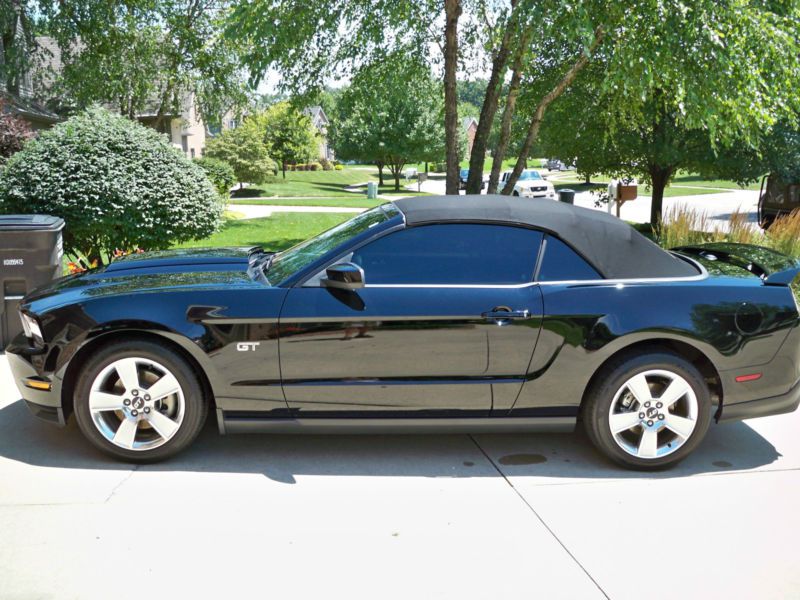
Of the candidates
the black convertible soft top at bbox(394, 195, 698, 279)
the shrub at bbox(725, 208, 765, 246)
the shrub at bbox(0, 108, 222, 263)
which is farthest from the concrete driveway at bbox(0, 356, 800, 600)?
the shrub at bbox(725, 208, 765, 246)

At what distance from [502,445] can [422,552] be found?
143cm

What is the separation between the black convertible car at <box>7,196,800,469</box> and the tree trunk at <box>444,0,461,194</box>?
7479 mm

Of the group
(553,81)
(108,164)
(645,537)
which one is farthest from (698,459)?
(553,81)

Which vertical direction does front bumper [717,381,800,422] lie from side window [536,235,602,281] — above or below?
below

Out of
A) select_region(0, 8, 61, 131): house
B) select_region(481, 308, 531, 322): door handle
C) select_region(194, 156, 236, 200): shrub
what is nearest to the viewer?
select_region(481, 308, 531, 322): door handle

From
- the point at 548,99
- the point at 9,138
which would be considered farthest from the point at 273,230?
the point at 548,99

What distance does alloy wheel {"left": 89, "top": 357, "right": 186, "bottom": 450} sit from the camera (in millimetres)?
4176

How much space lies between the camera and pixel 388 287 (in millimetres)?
4262

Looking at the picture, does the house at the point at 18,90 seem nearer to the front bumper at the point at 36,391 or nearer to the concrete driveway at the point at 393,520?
the front bumper at the point at 36,391

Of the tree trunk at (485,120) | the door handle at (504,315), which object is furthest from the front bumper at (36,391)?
the tree trunk at (485,120)

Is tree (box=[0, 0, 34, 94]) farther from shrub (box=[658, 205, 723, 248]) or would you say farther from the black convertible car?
the black convertible car

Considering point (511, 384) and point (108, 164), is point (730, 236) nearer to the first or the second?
point (511, 384)

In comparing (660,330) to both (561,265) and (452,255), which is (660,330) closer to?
(561,265)

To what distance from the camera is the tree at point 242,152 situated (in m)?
33.7
